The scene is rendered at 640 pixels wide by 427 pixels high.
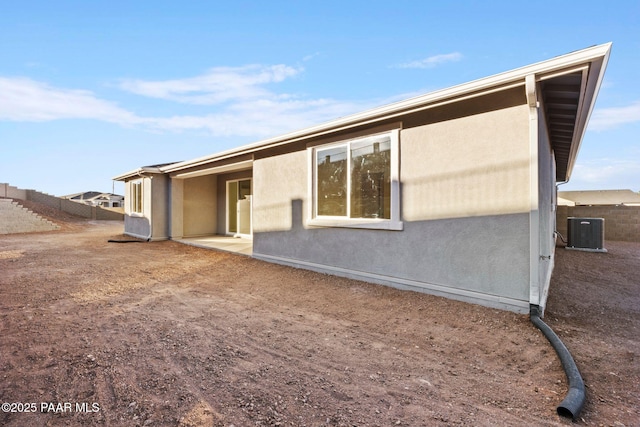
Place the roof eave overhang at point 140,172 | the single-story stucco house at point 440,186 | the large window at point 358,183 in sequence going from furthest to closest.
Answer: the roof eave overhang at point 140,172
the large window at point 358,183
the single-story stucco house at point 440,186

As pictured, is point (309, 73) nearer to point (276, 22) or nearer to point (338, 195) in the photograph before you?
point (276, 22)

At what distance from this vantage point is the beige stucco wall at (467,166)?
3.70 metres

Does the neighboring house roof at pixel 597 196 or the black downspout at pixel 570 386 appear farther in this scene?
the neighboring house roof at pixel 597 196

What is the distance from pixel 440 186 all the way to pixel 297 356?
10.2 feet

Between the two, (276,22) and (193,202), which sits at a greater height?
(276,22)

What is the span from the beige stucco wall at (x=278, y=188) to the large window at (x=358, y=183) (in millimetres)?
458

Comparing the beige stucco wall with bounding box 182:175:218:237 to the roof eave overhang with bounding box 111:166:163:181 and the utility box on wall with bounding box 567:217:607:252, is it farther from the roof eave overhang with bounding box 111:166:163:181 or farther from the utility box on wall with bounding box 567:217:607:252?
the utility box on wall with bounding box 567:217:607:252

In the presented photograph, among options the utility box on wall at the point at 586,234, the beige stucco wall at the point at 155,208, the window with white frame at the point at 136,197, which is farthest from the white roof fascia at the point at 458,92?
the utility box on wall at the point at 586,234

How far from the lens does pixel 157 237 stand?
11.1 meters

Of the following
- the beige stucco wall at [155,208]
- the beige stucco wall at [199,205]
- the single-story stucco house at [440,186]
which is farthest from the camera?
the beige stucco wall at [199,205]

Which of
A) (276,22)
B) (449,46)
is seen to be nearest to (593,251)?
(449,46)

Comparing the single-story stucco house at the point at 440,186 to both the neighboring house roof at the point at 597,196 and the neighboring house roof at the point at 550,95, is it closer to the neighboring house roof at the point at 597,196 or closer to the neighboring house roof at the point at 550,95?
the neighboring house roof at the point at 550,95

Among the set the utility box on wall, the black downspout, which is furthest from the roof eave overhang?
the utility box on wall

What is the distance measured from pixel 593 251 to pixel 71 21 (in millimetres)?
16763
